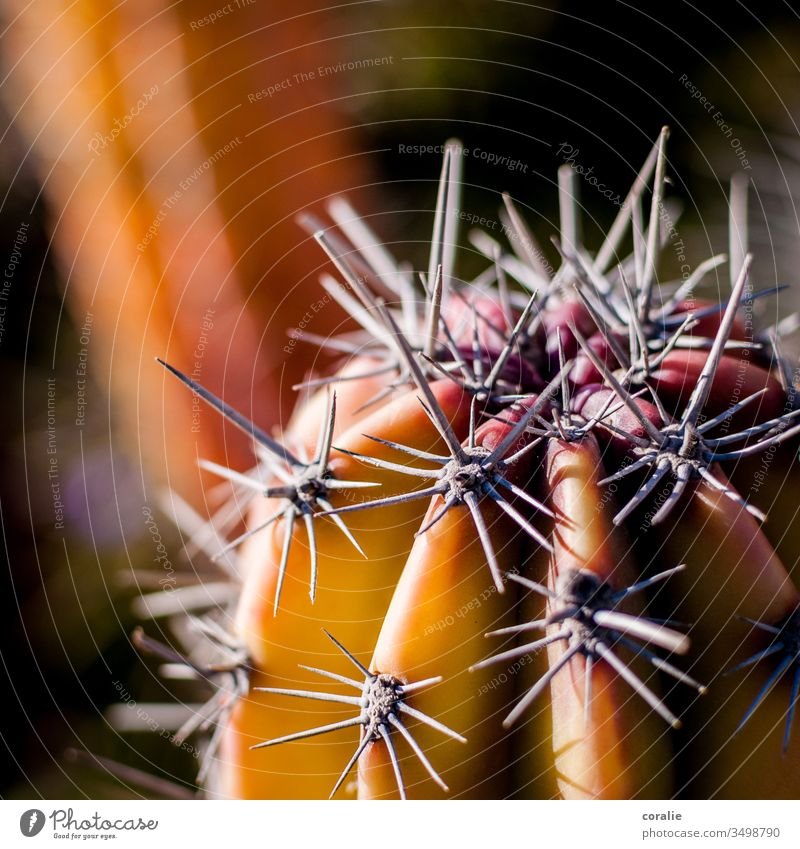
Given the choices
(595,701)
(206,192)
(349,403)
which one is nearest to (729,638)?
(595,701)

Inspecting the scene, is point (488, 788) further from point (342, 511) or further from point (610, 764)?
point (342, 511)

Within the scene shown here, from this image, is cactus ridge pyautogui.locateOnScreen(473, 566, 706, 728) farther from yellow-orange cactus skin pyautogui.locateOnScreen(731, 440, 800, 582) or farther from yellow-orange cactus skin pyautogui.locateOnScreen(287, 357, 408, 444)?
yellow-orange cactus skin pyautogui.locateOnScreen(287, 357, 408, 444)

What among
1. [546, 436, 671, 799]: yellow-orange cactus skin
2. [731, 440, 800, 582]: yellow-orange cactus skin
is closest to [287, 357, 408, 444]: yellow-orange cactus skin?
[546, 436, 671, 799]: yellow-orange cactus skin

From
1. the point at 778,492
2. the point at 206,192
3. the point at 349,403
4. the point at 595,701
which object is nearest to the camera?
the point at 595,701

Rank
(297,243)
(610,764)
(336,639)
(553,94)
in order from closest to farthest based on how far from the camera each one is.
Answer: (610,764) → (336,639) → (297,243) → (553,94)

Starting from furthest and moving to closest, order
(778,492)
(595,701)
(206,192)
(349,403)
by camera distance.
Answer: (206,192) < (349,403) < (778,492) < (595,701)

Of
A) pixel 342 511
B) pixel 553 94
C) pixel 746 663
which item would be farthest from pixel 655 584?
pixel 553 94

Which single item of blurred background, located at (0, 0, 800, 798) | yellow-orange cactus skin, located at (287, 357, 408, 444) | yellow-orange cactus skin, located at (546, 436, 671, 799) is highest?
blurred background, located at (0, 0, 800, 798)

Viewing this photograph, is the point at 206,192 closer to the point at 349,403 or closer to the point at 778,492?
the point at 349,403
